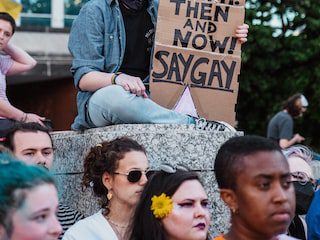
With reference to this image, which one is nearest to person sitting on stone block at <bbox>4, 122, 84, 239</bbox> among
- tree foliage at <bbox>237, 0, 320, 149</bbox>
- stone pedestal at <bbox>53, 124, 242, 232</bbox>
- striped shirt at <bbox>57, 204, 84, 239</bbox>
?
striped shirt at <bbox>57, 204, 84, 239</bbox>

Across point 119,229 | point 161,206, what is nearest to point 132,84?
point 119,229

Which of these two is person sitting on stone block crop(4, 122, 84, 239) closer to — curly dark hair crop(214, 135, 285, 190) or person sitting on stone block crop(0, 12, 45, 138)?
person sitting on stone block crop(0, 12, 45, 138)

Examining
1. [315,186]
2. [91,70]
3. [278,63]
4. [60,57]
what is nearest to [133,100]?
[91,70]

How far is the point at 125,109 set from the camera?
5.41m

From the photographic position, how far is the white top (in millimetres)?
4652

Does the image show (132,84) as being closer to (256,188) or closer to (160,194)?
(160,194)

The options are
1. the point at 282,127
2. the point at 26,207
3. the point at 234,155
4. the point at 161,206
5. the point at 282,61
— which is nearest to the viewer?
the point at 26,207

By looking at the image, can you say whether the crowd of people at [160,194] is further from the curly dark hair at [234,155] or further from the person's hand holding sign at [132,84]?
the person's hand holding sign at [132,84]

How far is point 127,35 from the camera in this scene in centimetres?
579

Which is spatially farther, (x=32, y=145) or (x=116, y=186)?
(x=32, y=145)

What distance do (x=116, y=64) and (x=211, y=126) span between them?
76cm

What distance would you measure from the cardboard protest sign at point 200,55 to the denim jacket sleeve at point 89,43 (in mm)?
374

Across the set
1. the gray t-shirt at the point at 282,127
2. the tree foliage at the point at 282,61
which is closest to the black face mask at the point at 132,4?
the gray t-shirt at the point at 282,127

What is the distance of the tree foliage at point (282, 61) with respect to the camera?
14.5 metres
